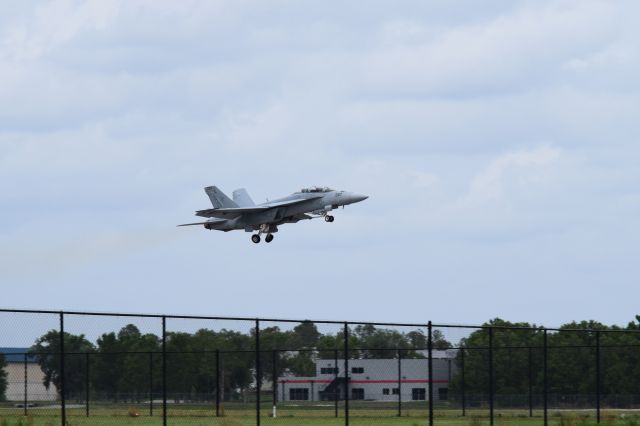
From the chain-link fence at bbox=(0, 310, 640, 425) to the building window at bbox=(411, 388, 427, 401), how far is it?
1.9 inches

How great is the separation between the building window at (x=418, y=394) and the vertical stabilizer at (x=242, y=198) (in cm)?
1827

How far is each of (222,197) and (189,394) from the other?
32.2 m

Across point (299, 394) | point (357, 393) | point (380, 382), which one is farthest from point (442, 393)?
point (299, 394)

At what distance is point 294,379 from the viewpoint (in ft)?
173

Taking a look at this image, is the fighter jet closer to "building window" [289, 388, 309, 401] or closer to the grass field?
"building window" [289, 388, 309, 401]

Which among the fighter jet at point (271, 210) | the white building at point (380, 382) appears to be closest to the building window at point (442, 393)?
the white building at point (380, 382)

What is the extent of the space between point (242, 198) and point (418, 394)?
19268mm

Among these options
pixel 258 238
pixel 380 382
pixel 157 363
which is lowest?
pixel 380 382

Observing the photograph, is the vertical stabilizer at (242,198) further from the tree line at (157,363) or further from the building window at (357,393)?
the tree line at (157,363)

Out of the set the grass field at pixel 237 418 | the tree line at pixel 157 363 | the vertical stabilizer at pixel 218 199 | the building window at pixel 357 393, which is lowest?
the building window at pixel 357 393

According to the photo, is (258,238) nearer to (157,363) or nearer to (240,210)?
(240,210)

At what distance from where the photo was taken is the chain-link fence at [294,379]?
1260 inches

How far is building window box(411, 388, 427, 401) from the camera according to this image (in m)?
61.5

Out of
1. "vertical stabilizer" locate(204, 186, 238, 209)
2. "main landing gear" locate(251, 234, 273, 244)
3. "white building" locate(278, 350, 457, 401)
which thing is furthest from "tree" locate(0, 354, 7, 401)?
"vertical stabilizer" locate(204, 186, 238, 209)
